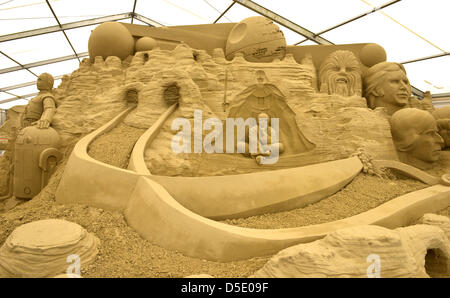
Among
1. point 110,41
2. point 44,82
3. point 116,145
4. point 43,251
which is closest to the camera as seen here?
point 43,251

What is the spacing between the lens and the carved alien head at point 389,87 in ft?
19.5

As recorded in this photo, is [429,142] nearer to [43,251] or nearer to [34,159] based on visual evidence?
[43,251]

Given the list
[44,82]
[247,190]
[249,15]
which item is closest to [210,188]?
[247,190]

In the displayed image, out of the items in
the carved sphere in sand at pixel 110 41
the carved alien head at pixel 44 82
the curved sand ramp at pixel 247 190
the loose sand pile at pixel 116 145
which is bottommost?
the curved sand ramp at pixel 247 190

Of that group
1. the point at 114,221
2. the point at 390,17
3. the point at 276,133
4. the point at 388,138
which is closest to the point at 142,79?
the point at 276,133

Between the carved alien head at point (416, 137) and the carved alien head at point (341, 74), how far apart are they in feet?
4.71

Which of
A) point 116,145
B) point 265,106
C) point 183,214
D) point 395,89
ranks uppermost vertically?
point 395,89

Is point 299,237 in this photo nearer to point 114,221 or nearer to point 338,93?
point 114,221

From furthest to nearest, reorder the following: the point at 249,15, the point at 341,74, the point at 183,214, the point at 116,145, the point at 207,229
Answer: the point at 249,15, the point at 341,74, the point at 116,145, the point at 183,214, the point at 207,229

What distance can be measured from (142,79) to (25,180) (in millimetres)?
2806

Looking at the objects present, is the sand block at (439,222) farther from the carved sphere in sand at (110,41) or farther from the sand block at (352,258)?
the carved sphere in sand at (110,41)

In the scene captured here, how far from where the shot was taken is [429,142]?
4.80 metres

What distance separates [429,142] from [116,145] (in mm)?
5344

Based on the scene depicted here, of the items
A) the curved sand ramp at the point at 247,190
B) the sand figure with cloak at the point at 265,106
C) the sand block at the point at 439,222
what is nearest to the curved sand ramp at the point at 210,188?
the curved sand ramp at the point at 247,190
